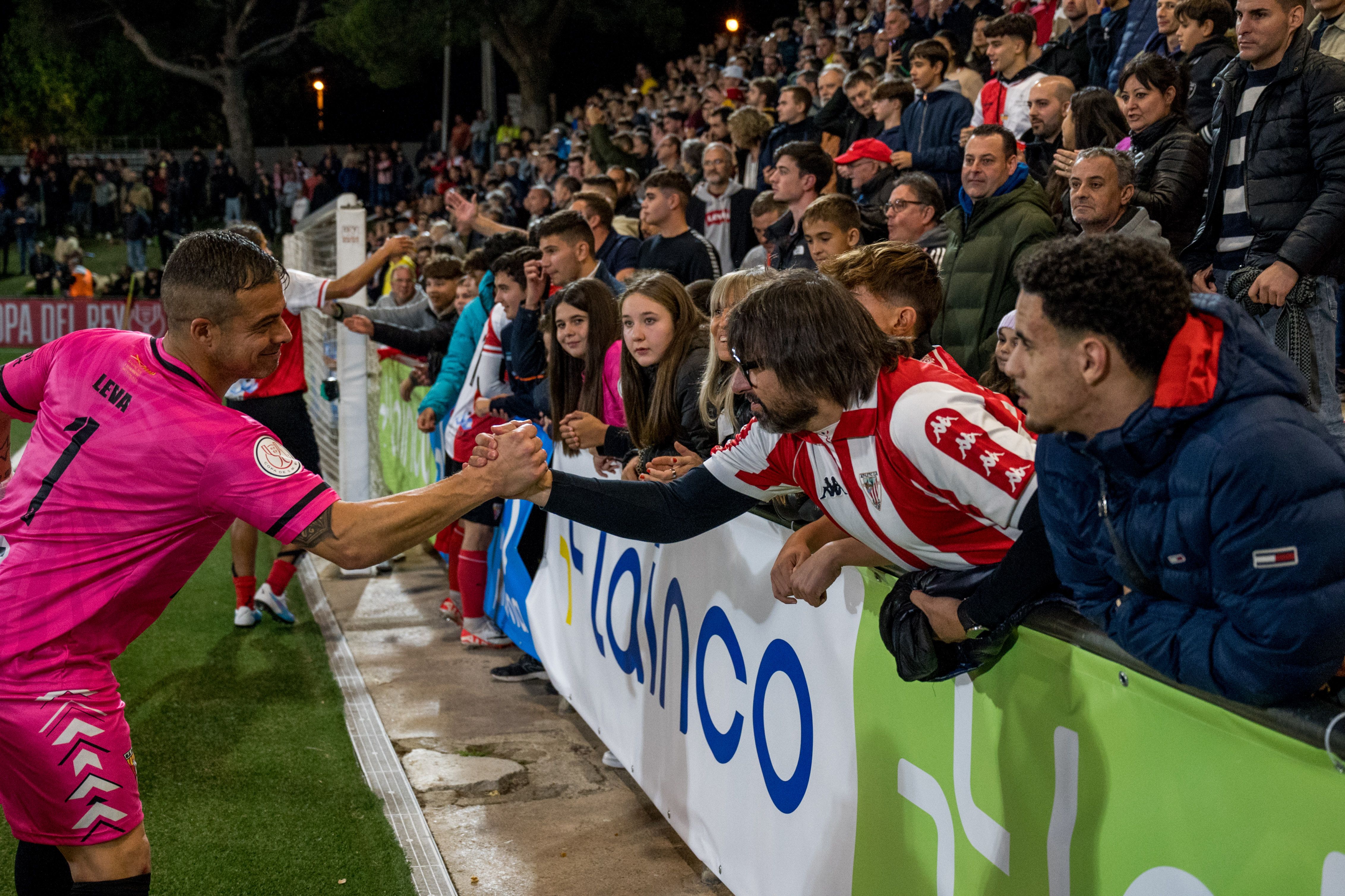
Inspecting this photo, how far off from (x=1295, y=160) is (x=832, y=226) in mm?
1863

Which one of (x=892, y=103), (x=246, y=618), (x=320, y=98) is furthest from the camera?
(x=320, y=98)

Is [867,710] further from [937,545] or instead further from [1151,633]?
[1151,633]

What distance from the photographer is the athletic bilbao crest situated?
2.54m

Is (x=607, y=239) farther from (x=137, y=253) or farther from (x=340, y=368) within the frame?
(x=137, y=253)

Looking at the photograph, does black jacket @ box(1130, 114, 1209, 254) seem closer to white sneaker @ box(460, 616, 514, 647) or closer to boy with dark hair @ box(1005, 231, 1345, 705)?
boy with dark hair @ box(1005, 231, 1345, 705)

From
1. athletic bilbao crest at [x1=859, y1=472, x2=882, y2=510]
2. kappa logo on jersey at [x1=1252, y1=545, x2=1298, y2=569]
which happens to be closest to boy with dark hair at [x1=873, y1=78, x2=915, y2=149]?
athletic bilbao crest at [x1=859, y1=472, x2=882, y2=510]

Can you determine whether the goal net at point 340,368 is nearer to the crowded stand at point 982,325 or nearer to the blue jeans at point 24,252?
the crowded stand at point 982,325

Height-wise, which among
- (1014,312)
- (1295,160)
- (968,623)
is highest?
(1295,160)

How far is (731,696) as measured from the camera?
3.43m

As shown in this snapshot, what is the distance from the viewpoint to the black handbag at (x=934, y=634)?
2154 mm

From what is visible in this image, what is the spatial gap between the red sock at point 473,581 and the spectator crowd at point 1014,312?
0.9 inches

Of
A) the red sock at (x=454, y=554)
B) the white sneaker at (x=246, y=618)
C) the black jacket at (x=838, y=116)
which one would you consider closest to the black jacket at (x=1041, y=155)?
the black jacket at (x=838, y=116)

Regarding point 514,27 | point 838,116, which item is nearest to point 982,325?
point 838,116

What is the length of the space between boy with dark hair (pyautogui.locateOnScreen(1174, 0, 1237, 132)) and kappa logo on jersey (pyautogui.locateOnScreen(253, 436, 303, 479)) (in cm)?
456
